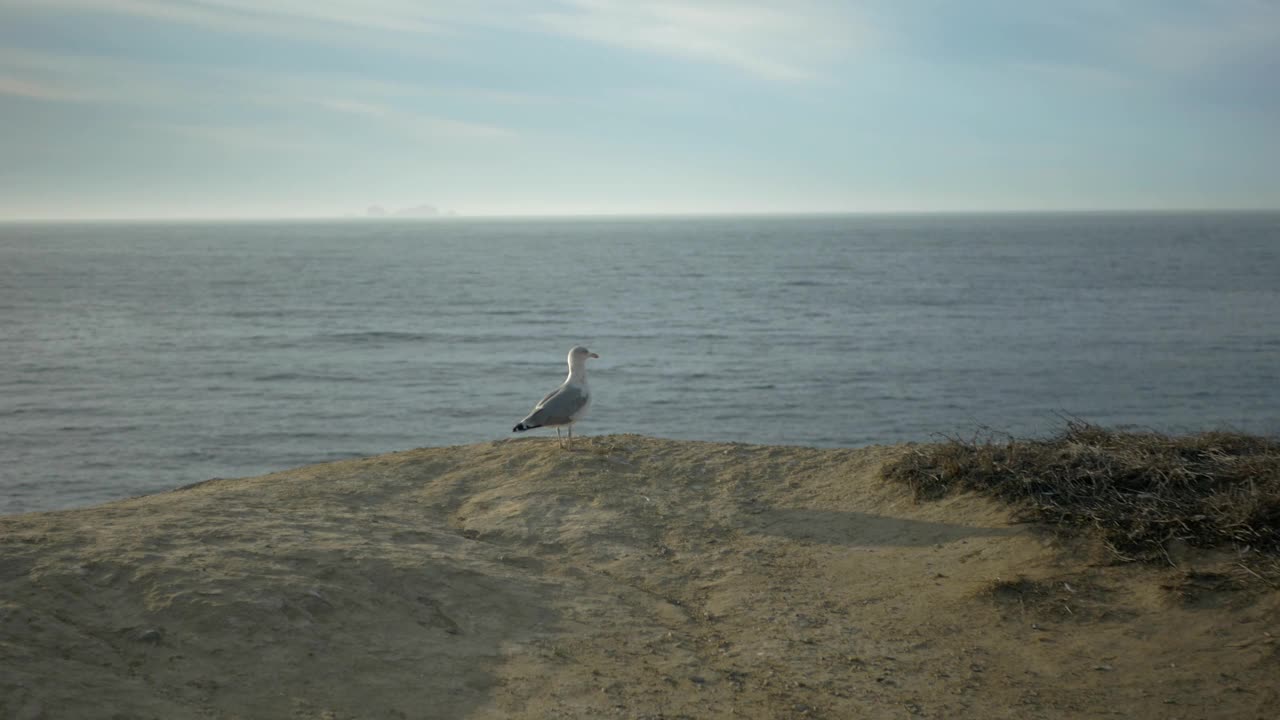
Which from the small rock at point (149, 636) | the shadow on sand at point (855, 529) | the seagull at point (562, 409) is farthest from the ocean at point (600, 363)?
the small rock at point (149, 636)

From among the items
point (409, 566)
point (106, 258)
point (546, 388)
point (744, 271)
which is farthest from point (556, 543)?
point (106, 258)

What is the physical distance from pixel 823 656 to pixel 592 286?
217 feet

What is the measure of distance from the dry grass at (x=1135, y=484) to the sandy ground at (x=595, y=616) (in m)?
0.28

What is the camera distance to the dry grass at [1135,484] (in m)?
6.77

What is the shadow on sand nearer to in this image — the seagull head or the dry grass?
the dry grass

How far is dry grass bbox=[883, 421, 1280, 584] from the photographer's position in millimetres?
6770

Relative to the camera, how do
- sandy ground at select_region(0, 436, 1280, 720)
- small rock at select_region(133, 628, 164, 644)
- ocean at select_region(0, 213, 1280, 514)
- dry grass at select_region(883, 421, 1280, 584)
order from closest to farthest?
1. sandy ground at select_region(0, 436, 1280, 720)
2. small rock at select_region(133, 628, 164, 644)
3. dry grass at select_region(883, 421, 1280, 584)
4. ocean at select_region(0, 213, 1280, 514)

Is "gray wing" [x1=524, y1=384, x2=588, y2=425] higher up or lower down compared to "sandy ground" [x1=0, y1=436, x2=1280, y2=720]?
higher up

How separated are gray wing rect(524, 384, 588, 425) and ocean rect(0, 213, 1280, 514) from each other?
15.1 ft

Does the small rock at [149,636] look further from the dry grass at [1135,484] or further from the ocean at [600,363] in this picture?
the ocean at [600,363]

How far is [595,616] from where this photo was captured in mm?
6664

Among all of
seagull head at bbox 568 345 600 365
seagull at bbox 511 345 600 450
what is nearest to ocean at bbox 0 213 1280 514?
seagull at bbox 511 345 600 450

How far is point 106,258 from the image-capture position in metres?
113

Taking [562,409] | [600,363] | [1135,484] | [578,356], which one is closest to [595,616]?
[562,409]
